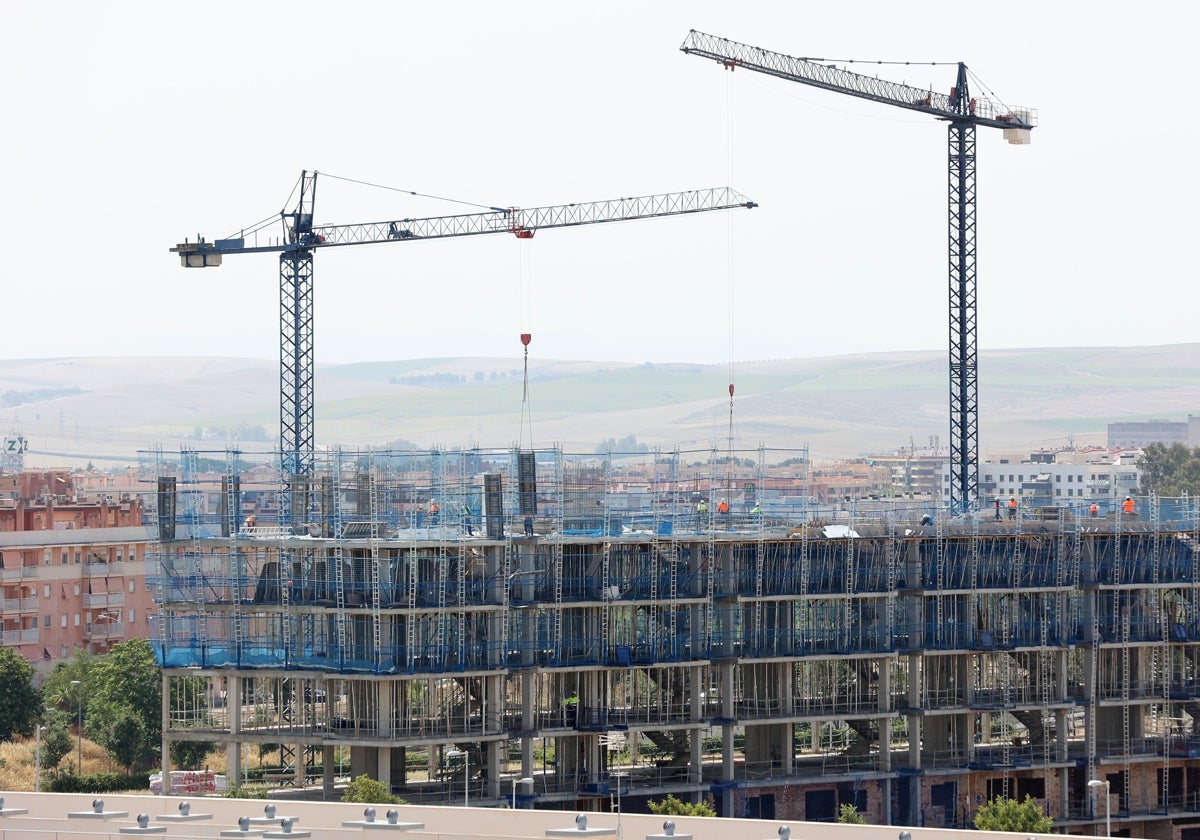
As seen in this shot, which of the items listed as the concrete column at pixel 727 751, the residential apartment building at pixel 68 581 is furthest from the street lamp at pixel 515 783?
the residential apartment building at pixel 68 581

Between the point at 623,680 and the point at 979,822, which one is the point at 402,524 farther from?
the point at 979,822

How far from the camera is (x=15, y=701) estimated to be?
104m

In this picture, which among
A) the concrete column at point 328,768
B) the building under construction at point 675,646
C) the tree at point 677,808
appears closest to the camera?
the tree at point 677,808

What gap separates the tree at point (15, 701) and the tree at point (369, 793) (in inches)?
1490

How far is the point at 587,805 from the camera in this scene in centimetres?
7738

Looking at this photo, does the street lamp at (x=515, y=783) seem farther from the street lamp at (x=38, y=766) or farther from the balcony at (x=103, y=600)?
the balcony at (x=103, y=600)

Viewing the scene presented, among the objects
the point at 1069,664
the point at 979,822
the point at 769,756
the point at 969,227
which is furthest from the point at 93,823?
the point at 969,227

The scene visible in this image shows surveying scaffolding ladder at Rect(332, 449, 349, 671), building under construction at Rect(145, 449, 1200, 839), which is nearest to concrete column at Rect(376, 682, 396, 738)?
building under construction at Rect(145, 449, 1200, 839)

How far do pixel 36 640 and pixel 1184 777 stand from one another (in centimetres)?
6569

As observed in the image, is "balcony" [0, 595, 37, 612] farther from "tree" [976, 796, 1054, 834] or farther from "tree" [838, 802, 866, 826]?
"tree" [976, 796, 1054, 834]

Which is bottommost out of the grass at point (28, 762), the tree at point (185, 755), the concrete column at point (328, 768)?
the grass at point (28, 762)

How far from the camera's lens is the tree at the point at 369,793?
224 feet

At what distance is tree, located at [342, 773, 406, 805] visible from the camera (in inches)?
2687

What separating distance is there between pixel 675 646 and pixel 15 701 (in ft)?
126
